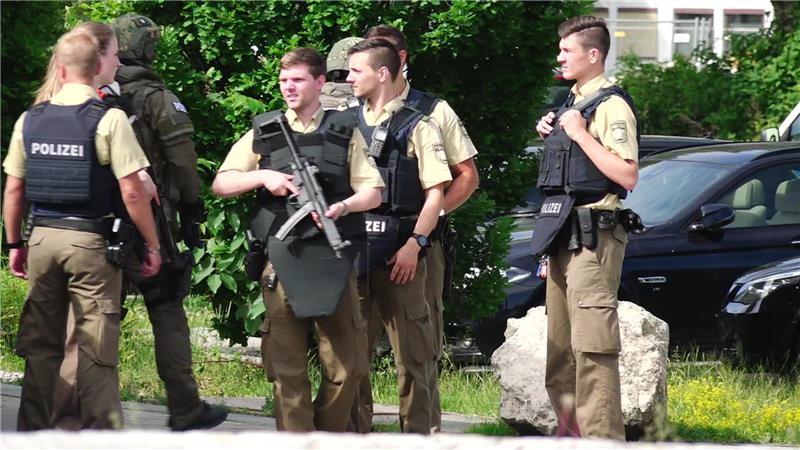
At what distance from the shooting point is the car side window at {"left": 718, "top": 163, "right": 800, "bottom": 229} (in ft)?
35.1

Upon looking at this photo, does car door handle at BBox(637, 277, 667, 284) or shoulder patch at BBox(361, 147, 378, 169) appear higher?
shoulder patch at BBox(361, 147, 378, 169)

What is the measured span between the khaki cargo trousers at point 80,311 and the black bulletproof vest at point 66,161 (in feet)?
0.40

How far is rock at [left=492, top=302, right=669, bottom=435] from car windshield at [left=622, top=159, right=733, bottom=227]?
287 cm

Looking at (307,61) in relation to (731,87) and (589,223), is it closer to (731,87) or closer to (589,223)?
(589,223)

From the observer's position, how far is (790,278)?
9.74 meters

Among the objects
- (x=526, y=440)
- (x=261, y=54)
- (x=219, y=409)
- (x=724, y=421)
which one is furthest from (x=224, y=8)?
(x=526, y=440)

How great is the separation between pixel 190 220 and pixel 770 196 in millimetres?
5066

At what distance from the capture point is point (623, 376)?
7.61 metres

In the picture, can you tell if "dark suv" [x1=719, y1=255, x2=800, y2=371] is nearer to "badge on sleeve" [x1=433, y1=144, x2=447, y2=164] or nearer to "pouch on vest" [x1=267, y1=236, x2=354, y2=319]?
"badge on sleeve" [x1=433, y1=144, x2=447, y2=164]

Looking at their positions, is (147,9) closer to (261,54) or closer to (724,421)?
(261,54)

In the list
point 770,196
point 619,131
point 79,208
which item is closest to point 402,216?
point 619,131

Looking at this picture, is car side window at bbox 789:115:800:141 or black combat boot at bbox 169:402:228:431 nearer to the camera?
black combat boot at bbox 169:402:228:431

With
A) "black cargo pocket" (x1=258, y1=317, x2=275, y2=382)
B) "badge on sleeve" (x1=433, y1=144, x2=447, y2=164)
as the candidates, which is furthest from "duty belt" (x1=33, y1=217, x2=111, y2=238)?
"badge on sleeve" (x1=433, y1=144, x2=447, y2=164)

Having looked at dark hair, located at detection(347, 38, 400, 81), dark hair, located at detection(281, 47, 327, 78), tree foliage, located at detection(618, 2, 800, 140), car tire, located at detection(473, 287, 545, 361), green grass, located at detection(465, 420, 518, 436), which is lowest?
green grass, located at detection(465, 420, 518, 436)
